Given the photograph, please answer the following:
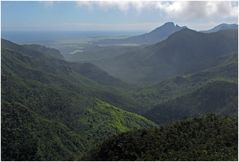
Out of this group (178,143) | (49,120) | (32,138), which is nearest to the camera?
(178,143)

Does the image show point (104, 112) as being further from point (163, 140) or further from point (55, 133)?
point (163, 140)

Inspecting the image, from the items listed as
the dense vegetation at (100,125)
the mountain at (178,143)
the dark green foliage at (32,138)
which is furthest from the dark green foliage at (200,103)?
the mountain at (178,143)

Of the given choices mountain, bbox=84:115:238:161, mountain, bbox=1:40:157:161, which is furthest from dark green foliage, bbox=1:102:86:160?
mountain, bbox=84:115:238:161

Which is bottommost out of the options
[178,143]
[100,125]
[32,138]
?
[100,125]

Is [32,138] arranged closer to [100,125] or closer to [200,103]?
[100,125]

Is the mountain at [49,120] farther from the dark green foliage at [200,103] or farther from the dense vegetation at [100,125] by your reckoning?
the dark green foliage at [200,103]

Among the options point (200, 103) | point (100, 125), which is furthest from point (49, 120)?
point (200, 103)

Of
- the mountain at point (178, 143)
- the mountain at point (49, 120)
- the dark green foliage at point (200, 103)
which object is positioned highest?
the mountain at point (178, 143)

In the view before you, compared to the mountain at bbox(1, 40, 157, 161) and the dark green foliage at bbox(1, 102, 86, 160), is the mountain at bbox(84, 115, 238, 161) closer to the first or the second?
→ the mountain at bbox(1, 40, 157, 161)
